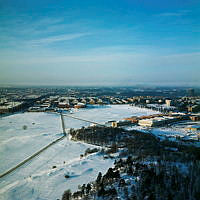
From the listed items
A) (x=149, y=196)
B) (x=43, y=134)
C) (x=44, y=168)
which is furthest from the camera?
(x=43, y=134)

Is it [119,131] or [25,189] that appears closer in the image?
[25,189]

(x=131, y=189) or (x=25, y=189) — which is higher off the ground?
(x=131, y=189)

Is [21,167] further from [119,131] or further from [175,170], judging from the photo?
[119,131]

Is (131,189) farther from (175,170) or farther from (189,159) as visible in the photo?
(189,159)

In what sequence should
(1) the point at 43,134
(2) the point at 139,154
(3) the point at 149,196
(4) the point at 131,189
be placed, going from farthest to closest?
(1) the point at 43,134 < (2) the point at 139,154 < (4) the point at 131,189 < (3) the point at 149,196

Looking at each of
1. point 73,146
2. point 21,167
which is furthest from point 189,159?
point 21,167

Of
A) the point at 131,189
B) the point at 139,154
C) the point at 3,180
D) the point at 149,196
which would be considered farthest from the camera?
the point at 139,154

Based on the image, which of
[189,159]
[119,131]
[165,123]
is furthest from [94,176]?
[165,123]

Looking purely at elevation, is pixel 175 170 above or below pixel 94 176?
above

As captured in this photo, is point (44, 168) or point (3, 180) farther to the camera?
point (44, 168)

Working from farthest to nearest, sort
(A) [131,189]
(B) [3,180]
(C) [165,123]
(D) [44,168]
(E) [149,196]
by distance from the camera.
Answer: (C) [165,123] → (D) [44,168] → (B) [3,180] → (A) [131,189] → (E) [149,196]
